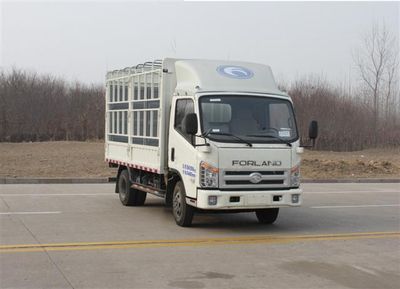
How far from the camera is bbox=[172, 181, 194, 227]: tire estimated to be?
989 centimetres

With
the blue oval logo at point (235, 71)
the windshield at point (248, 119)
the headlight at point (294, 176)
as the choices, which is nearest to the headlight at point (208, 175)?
the windshield at point (248, 119)

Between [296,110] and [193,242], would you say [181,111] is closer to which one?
[193,242]

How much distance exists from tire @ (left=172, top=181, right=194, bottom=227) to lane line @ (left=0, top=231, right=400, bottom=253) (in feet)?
3.39

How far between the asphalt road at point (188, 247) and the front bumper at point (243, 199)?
0.54m

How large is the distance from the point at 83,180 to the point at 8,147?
12503 millimetres

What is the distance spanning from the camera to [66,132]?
132 feet

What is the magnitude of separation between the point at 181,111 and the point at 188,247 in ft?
9.55

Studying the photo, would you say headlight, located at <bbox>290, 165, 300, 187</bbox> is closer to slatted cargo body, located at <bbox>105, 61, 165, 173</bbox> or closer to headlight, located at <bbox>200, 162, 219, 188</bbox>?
headlight, located at <bbox>200, 162, 219, 188</bbox>

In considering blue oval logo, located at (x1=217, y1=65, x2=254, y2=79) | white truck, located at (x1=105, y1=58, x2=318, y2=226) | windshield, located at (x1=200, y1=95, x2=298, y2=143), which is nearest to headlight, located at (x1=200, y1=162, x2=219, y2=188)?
white truck, located at (x1=105, y1=58, x2=318, y2=226)

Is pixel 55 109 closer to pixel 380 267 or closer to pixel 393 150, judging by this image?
pixel 393 150

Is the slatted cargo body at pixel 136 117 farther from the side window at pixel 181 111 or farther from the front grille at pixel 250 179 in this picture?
the front grille at pixel 250 179

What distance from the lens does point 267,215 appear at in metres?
10.8

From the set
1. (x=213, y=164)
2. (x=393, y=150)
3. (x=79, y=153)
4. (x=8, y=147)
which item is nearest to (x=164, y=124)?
(x=213, y=164)

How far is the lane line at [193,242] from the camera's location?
797 cm
